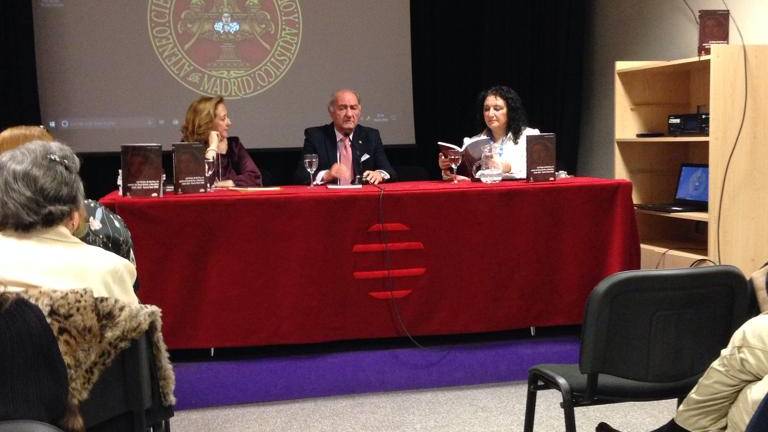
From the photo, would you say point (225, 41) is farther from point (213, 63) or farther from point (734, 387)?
point (734, 387)

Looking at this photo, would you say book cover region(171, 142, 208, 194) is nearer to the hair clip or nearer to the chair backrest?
the hair clip

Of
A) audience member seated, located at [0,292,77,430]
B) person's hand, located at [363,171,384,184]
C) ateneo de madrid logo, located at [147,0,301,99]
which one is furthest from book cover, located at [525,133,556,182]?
ateneo de madrid logo, located at [147,0,301,99]

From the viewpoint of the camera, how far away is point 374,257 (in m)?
3.28

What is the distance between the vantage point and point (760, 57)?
414 centimetres

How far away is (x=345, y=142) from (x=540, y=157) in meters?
1.38

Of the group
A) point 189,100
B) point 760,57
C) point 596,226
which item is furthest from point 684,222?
point 189,100

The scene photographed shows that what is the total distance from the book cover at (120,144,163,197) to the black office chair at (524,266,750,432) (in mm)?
1809

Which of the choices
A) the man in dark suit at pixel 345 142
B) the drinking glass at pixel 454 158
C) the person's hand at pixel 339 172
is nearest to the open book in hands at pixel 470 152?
the drinking glass at pixel 454 158

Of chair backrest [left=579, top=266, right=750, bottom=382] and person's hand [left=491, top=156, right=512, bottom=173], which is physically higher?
person's hand [left=491, top=156, right=512, bottom=173]

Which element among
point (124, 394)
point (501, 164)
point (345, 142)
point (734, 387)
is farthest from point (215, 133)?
point (734, 387)

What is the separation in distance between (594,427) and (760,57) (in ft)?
7.76

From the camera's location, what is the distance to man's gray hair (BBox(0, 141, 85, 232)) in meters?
1.81

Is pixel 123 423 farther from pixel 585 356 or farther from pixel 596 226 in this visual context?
pixel 596 226

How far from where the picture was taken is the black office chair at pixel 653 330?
192 centimetres
